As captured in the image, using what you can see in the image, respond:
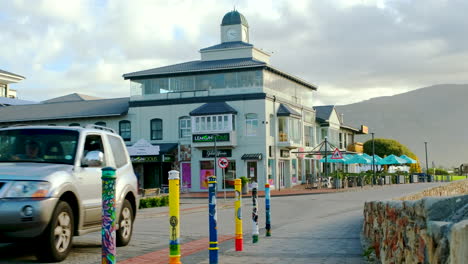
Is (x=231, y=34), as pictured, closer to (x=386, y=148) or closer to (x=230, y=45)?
(x=230, y=45)

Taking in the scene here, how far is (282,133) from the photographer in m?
49.3

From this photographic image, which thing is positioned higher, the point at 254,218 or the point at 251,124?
the point at 251,124

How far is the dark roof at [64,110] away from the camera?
5334 cm

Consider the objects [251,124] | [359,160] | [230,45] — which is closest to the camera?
[251,124]

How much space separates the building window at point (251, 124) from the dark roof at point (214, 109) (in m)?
1.32

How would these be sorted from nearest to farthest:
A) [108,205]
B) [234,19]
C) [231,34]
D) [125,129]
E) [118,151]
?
[108,205]
[118,151]
[125,129]
[231,34]
[234,19]

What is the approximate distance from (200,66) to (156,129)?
6518 mm

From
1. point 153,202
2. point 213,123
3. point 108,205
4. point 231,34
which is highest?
point 231,34

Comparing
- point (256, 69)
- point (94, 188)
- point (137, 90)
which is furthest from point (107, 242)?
point (137, 90)

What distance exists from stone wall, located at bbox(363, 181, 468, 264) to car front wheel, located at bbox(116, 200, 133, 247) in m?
4.76

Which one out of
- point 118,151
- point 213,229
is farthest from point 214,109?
point 213,229

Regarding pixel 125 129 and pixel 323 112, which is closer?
pixel 125 129

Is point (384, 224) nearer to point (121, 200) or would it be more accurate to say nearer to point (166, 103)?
point (121, 200)

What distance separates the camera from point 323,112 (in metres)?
62.6
